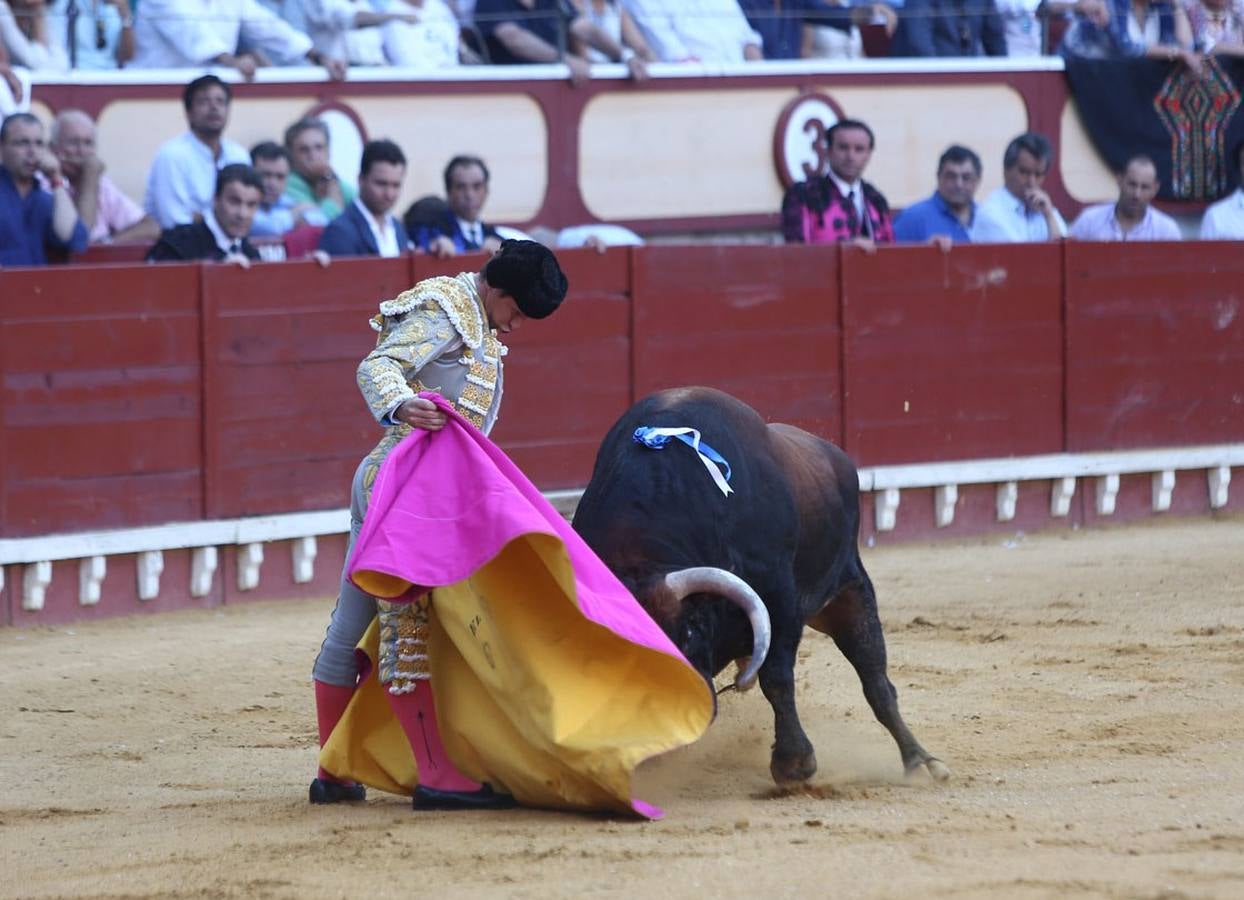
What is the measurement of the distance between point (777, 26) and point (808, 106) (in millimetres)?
415

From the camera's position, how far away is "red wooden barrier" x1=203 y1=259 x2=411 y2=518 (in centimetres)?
659

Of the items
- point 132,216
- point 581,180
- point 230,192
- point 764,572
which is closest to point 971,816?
point 764,572

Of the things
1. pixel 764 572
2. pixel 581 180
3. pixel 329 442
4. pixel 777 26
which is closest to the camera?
pixel 764 572

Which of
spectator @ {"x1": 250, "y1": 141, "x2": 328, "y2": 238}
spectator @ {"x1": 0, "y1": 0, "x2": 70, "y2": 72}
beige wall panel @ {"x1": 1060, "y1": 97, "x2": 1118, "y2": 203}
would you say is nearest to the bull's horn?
spectator @ {"x1": 250, "y1": 141, "x2": 328, "y2": 238}

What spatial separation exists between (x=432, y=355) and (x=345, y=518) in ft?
10.00

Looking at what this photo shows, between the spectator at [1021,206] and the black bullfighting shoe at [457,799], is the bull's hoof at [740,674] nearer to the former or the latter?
the black bullfighting shoe at [457,799]

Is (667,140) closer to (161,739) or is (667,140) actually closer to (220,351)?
(220,351)

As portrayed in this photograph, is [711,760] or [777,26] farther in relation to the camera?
[777,26]

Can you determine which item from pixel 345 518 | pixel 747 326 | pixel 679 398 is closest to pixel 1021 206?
pixel 747 326

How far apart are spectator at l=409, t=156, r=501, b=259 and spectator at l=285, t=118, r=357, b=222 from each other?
1.18 ft

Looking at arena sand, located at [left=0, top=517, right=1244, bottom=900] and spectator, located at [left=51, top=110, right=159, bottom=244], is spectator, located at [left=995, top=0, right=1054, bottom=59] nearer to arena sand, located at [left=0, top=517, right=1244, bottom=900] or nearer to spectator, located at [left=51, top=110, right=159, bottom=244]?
arena sand, located at [left=0, top=517, right=1244, bottom=900]

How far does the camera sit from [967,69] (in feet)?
32.0

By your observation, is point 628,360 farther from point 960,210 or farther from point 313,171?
point 960,210

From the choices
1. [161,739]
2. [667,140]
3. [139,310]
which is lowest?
[161,739]
